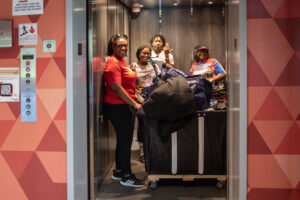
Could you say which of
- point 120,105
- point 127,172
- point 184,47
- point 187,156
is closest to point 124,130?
point 120,105

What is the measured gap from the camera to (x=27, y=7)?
194 centimetres

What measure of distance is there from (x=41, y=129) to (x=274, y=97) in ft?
5.27

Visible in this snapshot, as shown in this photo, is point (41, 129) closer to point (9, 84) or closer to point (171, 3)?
point (9, 84)

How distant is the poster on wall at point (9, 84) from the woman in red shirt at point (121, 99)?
0.95 m

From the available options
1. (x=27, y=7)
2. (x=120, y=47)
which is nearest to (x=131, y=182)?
(x=120, y=47)

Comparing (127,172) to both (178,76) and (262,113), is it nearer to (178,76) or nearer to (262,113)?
(178,76)

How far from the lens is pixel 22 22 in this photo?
196cm

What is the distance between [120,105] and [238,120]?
135cm

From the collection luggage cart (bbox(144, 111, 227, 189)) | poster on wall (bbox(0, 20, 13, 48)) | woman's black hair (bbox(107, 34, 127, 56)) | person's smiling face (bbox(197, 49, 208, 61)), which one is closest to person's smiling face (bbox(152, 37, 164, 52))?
person's smiling face (bbox(197, 49, 208, 61))

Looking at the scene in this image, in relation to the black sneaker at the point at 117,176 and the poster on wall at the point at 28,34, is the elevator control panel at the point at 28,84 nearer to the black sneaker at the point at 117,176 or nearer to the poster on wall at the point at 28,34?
the poster on wall at the point at 28,34

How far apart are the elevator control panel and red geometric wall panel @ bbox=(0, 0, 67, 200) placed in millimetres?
31

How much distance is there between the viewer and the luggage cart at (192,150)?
273cm

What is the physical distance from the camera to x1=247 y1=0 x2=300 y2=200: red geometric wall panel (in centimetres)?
175

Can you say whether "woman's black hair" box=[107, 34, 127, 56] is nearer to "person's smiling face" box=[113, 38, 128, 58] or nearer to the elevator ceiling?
"person's smiling face" box=[113, 38, 128, 58]
